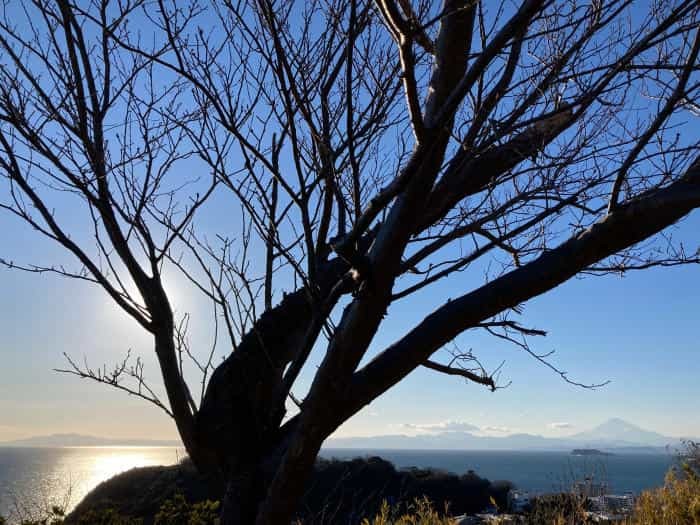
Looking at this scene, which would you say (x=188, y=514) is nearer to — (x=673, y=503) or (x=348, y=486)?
(x=673, y=503)

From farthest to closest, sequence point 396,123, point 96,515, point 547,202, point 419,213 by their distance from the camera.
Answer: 1. point 96,515
2. point 396,123
3. point 547,202
4. point 419,213

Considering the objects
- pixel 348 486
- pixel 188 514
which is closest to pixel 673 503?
pixel 188 514

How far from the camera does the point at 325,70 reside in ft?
9.55

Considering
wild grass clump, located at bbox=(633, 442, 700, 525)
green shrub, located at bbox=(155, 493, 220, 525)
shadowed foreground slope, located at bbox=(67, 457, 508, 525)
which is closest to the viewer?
green shrub, located at bbox=(155, 493, 220, 525)

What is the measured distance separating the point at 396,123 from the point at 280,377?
150cm

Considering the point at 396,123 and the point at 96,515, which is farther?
the point at 96,515

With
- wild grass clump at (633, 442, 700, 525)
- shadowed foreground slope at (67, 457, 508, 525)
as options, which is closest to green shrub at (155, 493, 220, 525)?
wild grass clump at (633, 442, 700, 525)

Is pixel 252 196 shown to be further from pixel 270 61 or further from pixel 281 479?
pixel 281 479

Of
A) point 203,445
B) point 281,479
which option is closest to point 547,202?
point 281,479

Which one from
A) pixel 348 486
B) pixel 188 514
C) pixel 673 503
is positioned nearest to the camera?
pixel 188 514

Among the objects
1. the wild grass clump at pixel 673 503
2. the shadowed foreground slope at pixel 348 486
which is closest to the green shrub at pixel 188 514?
the wild grass clump at pixel 673 503

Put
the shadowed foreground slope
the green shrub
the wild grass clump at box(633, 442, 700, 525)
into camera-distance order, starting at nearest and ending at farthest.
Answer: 1. the green shrub
2. the wild grass clump at box(633, 442, 700, 525)
3. the shadowed foreground slope

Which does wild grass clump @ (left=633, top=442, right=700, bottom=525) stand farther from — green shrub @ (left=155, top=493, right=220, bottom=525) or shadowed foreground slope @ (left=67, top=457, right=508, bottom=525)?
shadowed foreground slope @ (left=67, top=457, right=508, bottom=525)

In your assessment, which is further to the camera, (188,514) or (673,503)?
(673,503)
